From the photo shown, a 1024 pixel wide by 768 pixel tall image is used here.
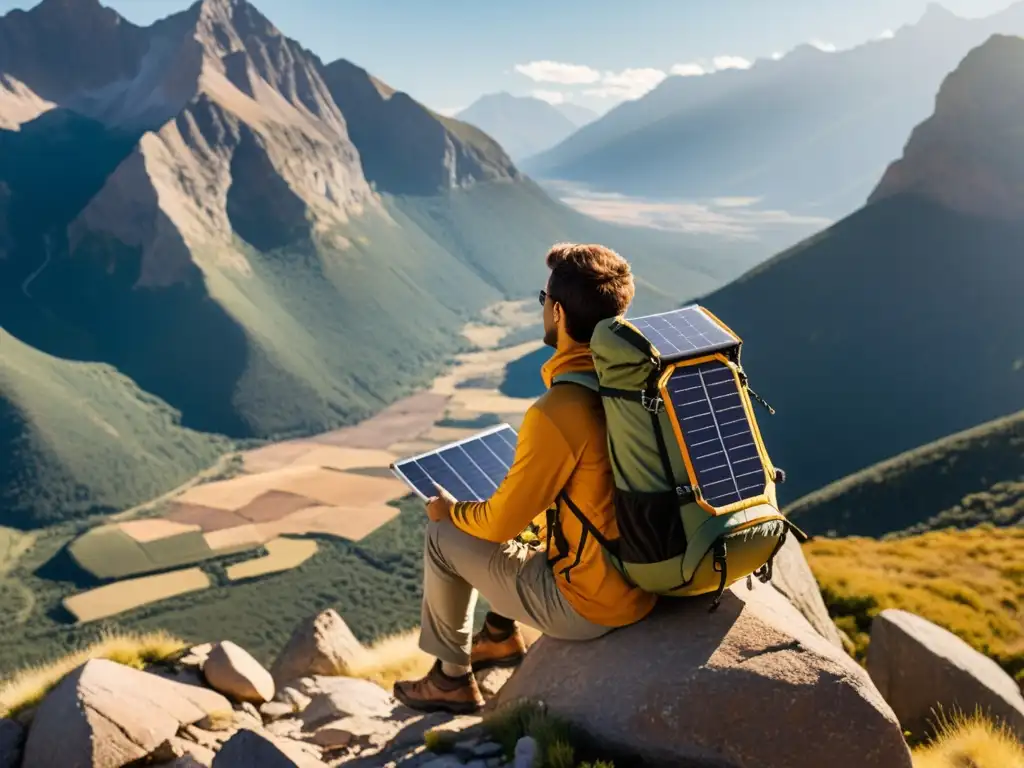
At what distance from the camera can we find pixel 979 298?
142 meters

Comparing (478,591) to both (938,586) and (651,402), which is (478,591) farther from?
(938,586)

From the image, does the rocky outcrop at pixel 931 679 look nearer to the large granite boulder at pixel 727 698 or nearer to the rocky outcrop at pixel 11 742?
the large granite boulder at pixel 727 698

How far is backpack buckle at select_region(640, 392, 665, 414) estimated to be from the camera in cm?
675

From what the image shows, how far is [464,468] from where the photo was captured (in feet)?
34.9

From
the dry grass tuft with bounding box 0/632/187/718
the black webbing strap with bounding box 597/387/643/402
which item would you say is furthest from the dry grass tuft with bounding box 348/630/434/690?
the black webbing strap with bounding box 597/387/643/402

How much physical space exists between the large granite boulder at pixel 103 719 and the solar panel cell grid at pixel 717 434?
771cm

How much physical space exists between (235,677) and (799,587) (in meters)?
9.64

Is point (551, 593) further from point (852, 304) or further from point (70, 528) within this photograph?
point (70, 528)

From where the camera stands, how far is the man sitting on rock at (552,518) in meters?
7.29

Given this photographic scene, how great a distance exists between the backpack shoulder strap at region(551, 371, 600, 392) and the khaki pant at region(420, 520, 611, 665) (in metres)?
2.24

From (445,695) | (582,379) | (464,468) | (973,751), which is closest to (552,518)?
(582,379)

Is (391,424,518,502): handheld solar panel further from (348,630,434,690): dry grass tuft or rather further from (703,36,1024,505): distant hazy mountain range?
(703,36,1024,505): distant hazy mountain range

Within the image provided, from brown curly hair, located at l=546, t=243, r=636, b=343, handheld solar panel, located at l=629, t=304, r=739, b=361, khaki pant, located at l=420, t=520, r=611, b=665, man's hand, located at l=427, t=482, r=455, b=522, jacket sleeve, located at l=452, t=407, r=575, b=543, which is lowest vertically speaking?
khaki pant, located at l=420, t=520, r=611, b=665

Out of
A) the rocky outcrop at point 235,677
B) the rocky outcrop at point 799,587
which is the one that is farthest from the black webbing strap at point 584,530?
the rocky outcrop at point 235,677
